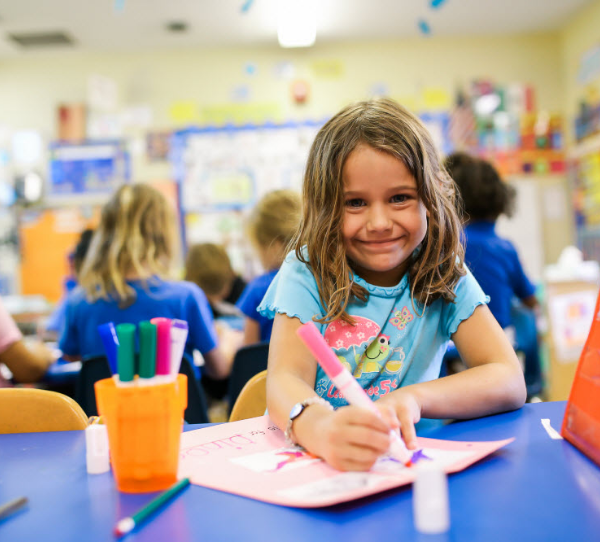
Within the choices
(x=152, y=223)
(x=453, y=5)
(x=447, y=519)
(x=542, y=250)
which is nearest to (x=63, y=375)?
(x=152, y=223)

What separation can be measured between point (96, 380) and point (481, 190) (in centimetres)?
145

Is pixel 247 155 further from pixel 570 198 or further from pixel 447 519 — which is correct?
pixel 447 519

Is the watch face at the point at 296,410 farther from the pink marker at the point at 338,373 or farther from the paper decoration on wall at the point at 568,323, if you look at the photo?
the paper decoration on wall at the point at 568,323

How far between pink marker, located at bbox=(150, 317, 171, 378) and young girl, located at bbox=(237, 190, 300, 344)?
1.36m

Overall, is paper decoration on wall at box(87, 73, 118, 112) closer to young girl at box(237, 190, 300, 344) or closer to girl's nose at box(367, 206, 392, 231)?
young girl at box(237, 190, 300, 344)

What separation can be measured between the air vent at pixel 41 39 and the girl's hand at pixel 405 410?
4566mm

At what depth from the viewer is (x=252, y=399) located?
99cm

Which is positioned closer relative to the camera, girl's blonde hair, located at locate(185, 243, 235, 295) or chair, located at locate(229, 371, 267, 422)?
chair, located at locate(229, 371, 267, 422)

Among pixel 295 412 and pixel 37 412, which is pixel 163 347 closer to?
Result: pixel 295 412

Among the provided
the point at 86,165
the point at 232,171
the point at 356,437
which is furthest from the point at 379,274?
the point at 86,165

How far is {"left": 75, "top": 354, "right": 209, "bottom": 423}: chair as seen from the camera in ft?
5.16

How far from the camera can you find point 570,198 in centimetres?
480

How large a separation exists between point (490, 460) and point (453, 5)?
4237mm

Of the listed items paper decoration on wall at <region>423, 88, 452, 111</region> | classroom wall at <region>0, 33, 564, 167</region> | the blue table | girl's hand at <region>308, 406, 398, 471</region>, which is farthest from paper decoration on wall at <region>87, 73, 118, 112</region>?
girl's hand at <region>308, 406, 398, 471</region>
